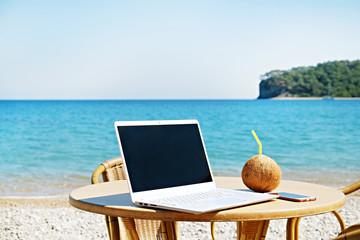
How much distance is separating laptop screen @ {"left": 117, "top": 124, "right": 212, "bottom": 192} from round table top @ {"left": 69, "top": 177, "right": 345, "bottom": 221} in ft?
0.35

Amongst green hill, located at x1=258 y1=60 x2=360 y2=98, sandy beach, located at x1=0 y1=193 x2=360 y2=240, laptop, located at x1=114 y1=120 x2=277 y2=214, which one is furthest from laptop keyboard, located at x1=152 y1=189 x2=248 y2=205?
green hill, located at x1=258 y1=60 x2=360 y2=98

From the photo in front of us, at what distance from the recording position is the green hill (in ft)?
153

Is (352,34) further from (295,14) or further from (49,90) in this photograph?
(49,90)

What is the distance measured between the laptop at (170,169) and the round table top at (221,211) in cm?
2

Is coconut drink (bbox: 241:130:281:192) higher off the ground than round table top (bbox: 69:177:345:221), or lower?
higher

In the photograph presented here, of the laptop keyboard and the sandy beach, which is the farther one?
the sandy beach

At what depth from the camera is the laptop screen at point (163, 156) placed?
5.09 feet

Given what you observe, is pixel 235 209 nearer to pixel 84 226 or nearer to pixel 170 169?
pixel 170 169

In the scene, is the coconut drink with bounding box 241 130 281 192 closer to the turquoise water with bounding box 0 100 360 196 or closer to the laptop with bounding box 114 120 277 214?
the laptop with bounding box 114 120 277 214

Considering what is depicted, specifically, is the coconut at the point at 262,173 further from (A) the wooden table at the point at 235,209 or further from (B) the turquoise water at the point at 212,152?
(B) the turquoise water at the point at 212,152

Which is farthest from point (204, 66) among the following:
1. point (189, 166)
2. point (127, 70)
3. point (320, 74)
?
point (189, 166)

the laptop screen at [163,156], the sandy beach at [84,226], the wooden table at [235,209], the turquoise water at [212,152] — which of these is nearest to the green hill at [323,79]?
the turquoise water at [212,152]

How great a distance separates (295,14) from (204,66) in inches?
343

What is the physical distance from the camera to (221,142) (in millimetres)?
16734
